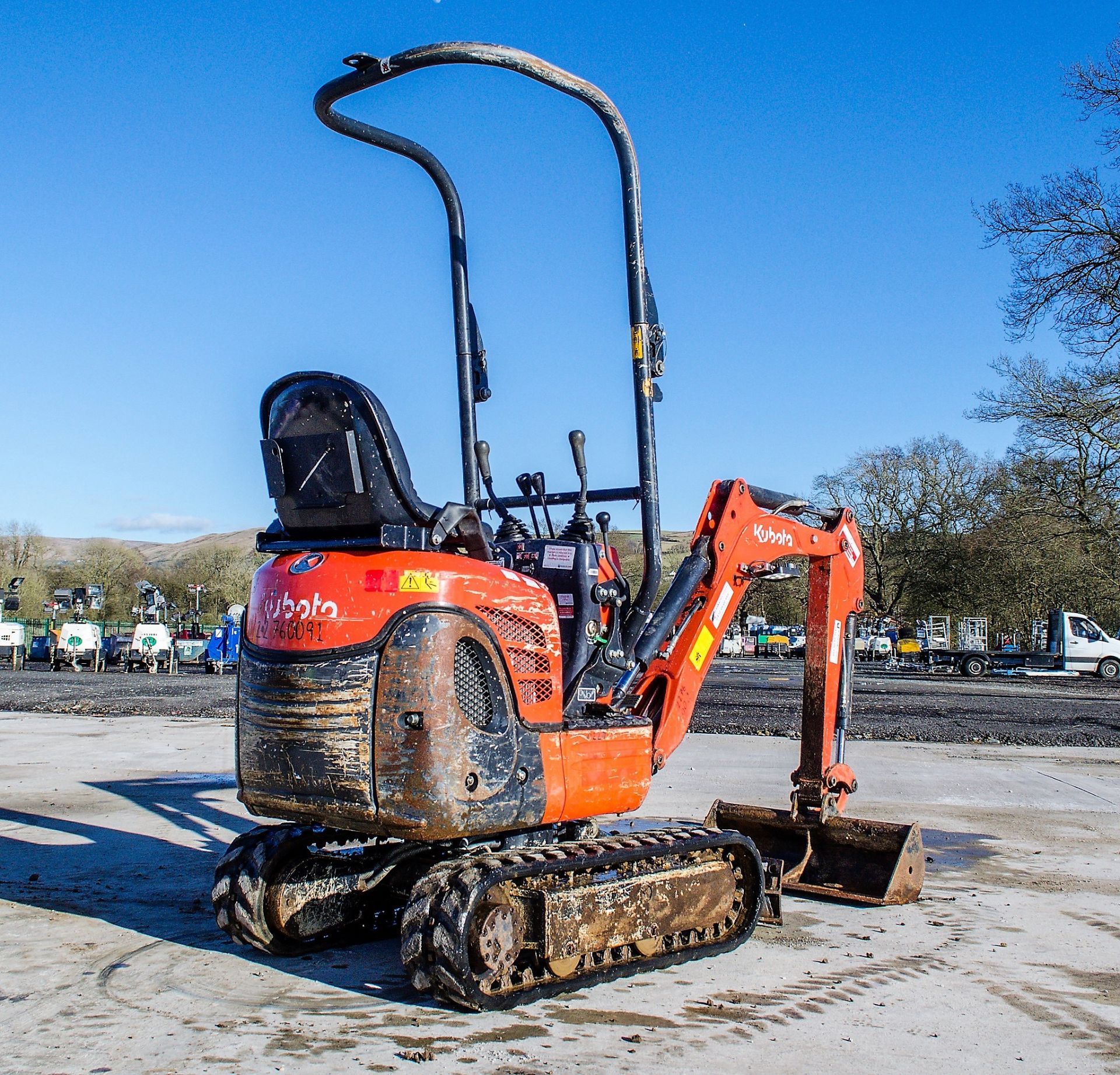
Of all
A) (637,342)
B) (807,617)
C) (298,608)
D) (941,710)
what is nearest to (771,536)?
(807,617)

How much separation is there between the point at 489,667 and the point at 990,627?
5070cm

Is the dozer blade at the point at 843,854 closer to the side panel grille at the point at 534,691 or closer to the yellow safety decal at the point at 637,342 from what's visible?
the side panel grille at the point at 534,691

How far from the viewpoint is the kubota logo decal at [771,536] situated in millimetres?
5949

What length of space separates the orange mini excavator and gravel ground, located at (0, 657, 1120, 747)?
10.6 meters

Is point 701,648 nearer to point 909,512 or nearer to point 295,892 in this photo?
point 295,892

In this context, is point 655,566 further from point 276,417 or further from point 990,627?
point 990,627

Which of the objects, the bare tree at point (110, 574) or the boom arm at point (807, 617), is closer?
the boom arm at point (807, 617)

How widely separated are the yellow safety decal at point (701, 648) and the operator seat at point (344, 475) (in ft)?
4.98

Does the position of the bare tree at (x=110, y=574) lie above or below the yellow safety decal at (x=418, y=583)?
above

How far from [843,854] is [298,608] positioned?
3509mm

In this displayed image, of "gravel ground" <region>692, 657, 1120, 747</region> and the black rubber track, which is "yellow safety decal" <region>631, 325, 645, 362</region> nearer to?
the black rubber track

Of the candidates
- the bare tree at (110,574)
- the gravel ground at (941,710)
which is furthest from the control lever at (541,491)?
the bare tree at (110,574)

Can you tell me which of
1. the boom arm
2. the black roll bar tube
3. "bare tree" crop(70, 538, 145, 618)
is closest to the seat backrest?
the black roll bar tube

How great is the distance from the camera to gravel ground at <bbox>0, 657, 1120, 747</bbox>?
15922mm
